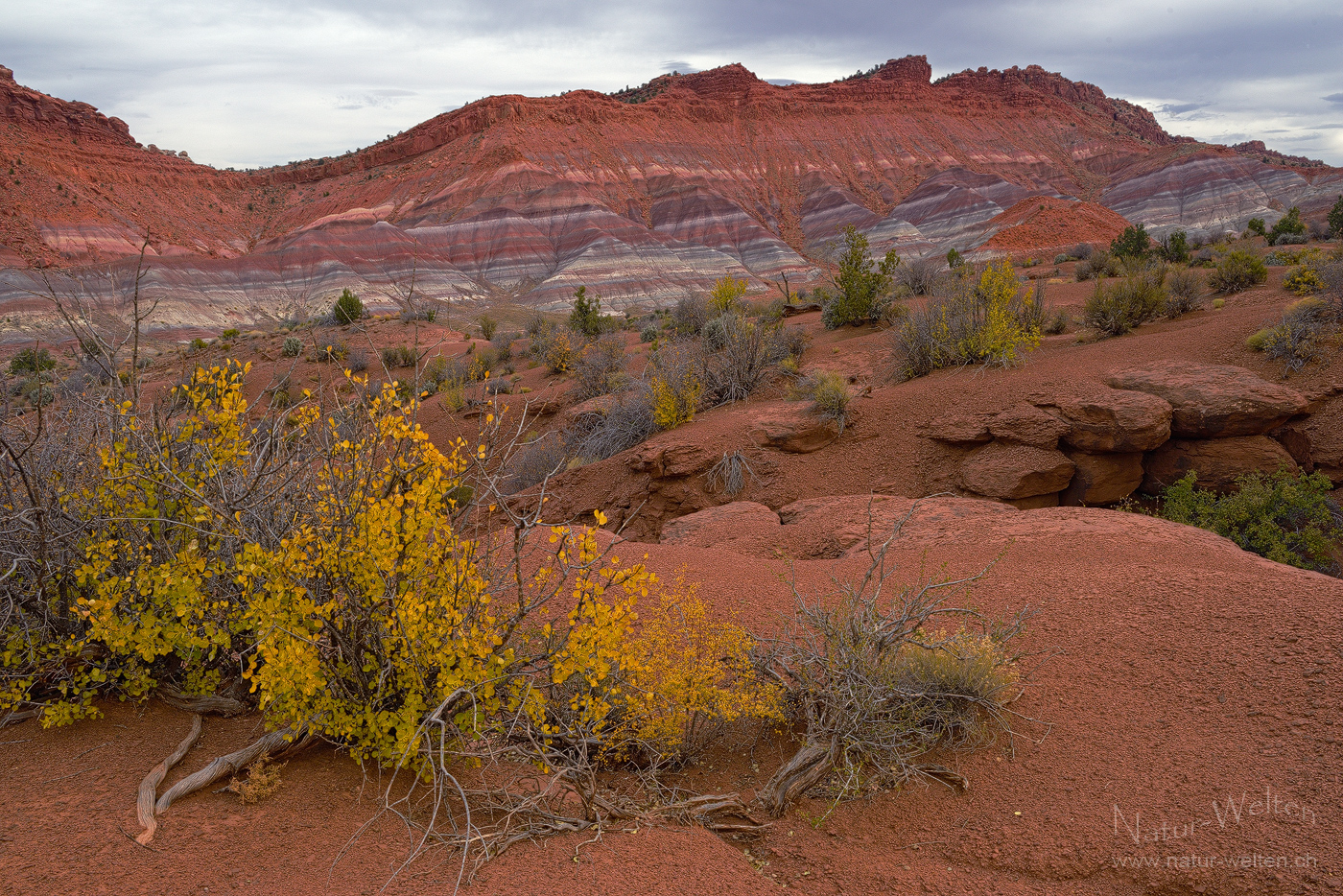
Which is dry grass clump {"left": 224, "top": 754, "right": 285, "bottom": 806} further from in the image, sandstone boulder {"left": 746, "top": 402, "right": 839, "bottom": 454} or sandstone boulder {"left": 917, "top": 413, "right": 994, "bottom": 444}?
sandstone boulder {"left": 917, "top": 413, "right": 994, "bottom": 444}

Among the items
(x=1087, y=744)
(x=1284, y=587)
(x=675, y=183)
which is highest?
(x=675, y=183)

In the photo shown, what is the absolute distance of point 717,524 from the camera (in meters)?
9.01

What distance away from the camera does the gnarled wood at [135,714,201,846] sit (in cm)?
304

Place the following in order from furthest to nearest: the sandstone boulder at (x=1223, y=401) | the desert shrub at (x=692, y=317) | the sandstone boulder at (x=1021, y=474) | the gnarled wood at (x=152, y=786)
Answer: the desert shrub at (x=692, y=317), the sandstone boulder at (x=1021, y=474), the sandstone boulder at (x=1223, y=401), the gnarled wood at (x=152, y=786)

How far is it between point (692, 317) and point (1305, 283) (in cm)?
1360

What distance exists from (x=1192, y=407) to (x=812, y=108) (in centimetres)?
6833

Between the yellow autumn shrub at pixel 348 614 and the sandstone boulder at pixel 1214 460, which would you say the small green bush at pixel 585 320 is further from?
the yellow autumn shrub at pixel 348 614

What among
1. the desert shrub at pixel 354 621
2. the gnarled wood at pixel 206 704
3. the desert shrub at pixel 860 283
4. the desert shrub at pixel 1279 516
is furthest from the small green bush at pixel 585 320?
the gnarled wood at pixel 206 704

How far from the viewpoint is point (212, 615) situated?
3928 millimetres

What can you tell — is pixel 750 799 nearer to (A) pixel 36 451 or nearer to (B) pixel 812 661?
(B) pixel 812 661

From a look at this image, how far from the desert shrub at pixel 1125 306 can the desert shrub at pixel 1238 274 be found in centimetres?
208

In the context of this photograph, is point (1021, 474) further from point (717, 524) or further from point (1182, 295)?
point (1182, 295)

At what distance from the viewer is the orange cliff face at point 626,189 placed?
48219mm

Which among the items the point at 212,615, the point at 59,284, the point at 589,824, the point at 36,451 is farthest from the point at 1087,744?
the point at 59,284
